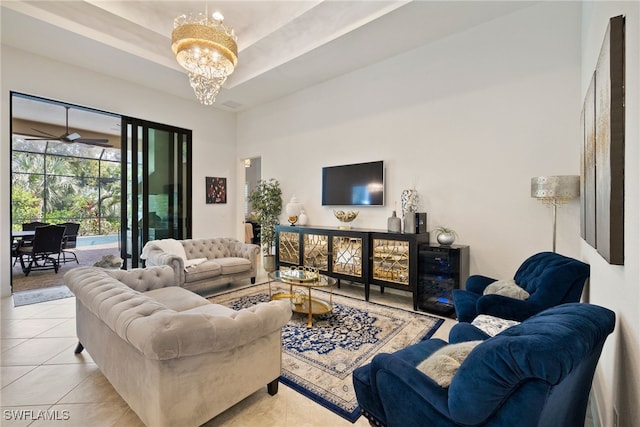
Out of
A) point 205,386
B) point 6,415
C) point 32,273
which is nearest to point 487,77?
point 205,386

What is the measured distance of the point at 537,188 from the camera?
114 inches

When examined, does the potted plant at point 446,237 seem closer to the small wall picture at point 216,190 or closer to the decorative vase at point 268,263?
the decorative vase at point 268,263

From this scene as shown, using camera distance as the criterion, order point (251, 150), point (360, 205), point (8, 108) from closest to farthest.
Answer: point (8, 108) < point (360, 205) < point (251, 150)

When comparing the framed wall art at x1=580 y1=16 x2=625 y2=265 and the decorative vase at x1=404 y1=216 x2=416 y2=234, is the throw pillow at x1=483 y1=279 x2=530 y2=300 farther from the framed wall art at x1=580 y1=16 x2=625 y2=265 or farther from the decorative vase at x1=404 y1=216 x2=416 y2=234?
the decorative vase at x1=404 y1=216 x2=416 y2=234

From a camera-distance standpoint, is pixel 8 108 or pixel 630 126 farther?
pixel 8 108

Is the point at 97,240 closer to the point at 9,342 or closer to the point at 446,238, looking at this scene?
the point at 9,342

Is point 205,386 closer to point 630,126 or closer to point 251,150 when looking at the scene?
point 630,126

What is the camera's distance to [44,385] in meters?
2.15

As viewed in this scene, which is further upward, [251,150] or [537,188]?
[251,150]

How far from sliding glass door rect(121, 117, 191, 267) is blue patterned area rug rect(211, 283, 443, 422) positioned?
2.70 meters

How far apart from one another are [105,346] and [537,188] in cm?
393

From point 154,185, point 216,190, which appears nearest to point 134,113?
point 154,185

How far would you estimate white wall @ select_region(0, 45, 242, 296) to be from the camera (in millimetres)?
4172

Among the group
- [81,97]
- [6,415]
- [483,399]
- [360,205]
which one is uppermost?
[81,97]
